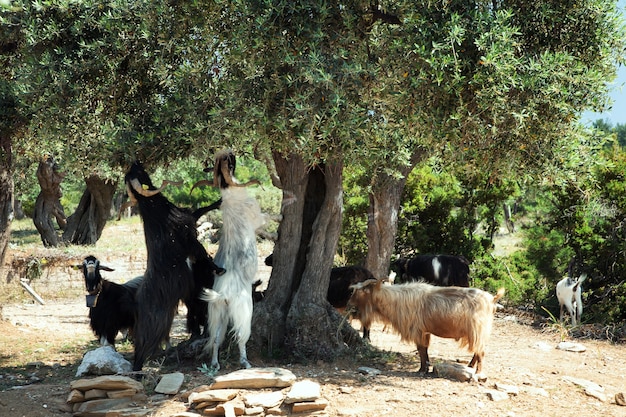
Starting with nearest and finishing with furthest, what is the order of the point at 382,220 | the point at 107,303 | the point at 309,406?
1. the point at 309,406
2. the point at 107,303
3. the point at 382,220

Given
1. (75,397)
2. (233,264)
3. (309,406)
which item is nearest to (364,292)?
(233,264)

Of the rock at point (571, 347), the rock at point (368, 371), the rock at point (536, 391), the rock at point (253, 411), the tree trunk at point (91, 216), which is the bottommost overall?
the rock at point (253, 411)

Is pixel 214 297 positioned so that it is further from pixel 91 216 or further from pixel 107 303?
pixel 91 216

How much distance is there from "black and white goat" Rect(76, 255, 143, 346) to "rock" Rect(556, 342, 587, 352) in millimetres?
6459

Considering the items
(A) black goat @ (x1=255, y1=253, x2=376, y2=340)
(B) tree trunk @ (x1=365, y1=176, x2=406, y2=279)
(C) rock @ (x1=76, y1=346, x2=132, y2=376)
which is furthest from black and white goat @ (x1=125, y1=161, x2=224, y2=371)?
(B) tree trunk @ (x1=365, y1=176, x2=406, y2=279)

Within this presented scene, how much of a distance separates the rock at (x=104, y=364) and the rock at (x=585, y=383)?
521cm

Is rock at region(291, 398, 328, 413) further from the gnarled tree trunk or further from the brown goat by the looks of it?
the brown goat

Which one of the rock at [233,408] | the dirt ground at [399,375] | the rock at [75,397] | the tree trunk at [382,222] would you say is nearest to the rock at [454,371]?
the dirt ground at [399,375]

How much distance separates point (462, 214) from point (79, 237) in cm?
1183

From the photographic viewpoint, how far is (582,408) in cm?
702

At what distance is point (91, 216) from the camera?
65.1 feet

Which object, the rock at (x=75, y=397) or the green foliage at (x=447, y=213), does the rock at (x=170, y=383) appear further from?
the green foliage at (x=447, y=213)

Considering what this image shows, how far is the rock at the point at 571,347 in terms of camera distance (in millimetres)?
9891

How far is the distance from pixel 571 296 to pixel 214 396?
7.52 meters
